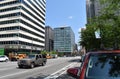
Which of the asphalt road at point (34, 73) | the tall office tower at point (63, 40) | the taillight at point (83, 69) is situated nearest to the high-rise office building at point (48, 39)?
the tall office tower at point (63, 40)

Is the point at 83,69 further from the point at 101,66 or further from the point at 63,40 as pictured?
the point at 63,40

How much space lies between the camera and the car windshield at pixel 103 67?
15.2 ft

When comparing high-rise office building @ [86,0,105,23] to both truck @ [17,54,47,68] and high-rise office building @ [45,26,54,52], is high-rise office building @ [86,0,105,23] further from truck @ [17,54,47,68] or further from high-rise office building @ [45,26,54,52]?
high-rise office building @ [45,26,54,52]

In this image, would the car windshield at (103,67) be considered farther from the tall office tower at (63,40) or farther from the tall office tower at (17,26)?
the tall office tower at (63,40)

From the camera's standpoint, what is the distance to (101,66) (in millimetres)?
4781

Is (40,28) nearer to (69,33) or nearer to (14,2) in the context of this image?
(14,2)

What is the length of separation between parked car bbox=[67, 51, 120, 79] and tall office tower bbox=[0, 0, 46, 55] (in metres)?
76.1

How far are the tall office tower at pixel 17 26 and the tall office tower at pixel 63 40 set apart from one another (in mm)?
81572

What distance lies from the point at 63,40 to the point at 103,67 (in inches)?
7318

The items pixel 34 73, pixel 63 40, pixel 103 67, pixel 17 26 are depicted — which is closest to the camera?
pixel 103 67

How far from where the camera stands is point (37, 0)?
115m

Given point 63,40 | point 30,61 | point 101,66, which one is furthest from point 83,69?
point 63,40

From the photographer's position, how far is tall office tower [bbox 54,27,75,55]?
190000 millimetres

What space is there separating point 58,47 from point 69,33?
15039 millimetres
